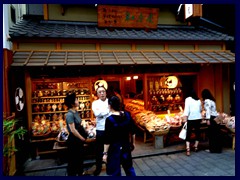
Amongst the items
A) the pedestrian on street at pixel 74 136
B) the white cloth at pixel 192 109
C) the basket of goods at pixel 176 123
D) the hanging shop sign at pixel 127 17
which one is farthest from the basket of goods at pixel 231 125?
the pedestrian on street at pixel 74 136

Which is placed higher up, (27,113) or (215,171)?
(27,113)

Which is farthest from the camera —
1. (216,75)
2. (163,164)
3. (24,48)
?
(216,75)

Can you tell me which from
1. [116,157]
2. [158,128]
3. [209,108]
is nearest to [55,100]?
[158,128]

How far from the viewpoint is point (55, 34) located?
27.6ft

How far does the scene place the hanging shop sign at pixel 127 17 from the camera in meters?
9.79

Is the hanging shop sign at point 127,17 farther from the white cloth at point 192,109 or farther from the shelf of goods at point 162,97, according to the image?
the white cloth at point 192,109

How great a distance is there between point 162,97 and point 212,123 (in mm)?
4018

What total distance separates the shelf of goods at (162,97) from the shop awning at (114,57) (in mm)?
2201

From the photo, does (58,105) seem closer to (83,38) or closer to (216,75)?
(83,38)

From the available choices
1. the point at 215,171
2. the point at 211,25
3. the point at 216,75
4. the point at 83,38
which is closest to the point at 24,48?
the point at 83,38

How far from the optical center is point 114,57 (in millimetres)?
8406

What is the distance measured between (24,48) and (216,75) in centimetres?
977

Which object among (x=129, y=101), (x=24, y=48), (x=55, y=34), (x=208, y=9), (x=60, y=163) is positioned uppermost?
(x=208, y=9)

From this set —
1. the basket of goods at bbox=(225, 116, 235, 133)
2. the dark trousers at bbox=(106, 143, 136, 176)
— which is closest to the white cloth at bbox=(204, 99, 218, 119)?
the basket of goods at bbox=(225, 116, 235, 133)
